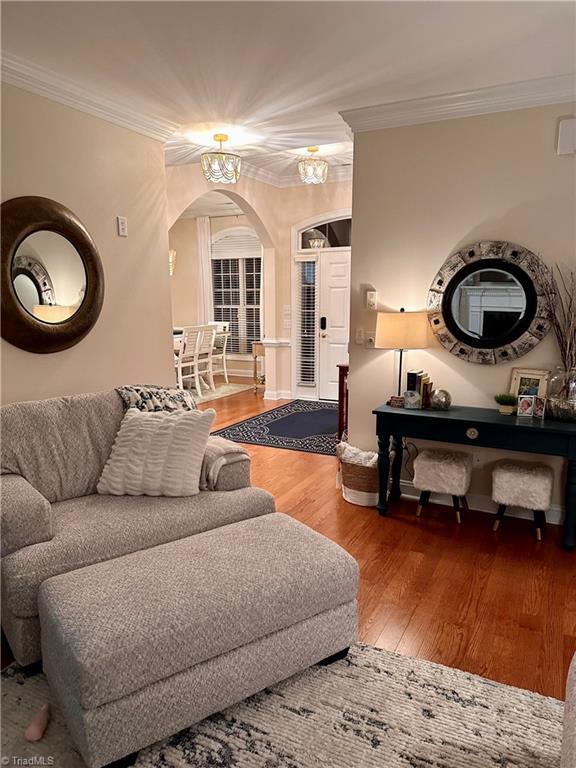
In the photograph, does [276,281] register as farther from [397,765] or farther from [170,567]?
[397,765]

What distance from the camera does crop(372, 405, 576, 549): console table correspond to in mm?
2922

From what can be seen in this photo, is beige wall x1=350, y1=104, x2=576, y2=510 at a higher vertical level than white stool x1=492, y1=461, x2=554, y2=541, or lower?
higher

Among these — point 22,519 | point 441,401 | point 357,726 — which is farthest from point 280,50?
point 357,726

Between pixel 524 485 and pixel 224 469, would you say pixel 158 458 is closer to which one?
pixel 224 469

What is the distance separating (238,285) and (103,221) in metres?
5.51

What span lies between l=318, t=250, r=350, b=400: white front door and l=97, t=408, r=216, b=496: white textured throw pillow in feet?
13.5

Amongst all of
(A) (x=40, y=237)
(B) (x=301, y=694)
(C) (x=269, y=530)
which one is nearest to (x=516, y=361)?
(C) (x=269, y=530)

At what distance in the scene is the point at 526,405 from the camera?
10.2 ft

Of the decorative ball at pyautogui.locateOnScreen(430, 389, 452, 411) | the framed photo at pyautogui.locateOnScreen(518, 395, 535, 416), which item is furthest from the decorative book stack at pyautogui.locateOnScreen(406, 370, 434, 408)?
the framed photo at pyautogui.locateOnScreen(518, 395, 535, 416)

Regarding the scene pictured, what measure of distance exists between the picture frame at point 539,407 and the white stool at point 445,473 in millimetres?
500

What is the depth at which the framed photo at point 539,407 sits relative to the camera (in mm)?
3088

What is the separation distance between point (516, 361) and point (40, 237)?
9.49 ft

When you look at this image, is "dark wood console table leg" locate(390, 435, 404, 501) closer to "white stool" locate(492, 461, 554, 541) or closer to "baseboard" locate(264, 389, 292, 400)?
"white stool" locate(492, 461, 554, 541)

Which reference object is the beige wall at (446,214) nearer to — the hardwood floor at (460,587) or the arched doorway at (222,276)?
the hardwood floor at (460,587)
